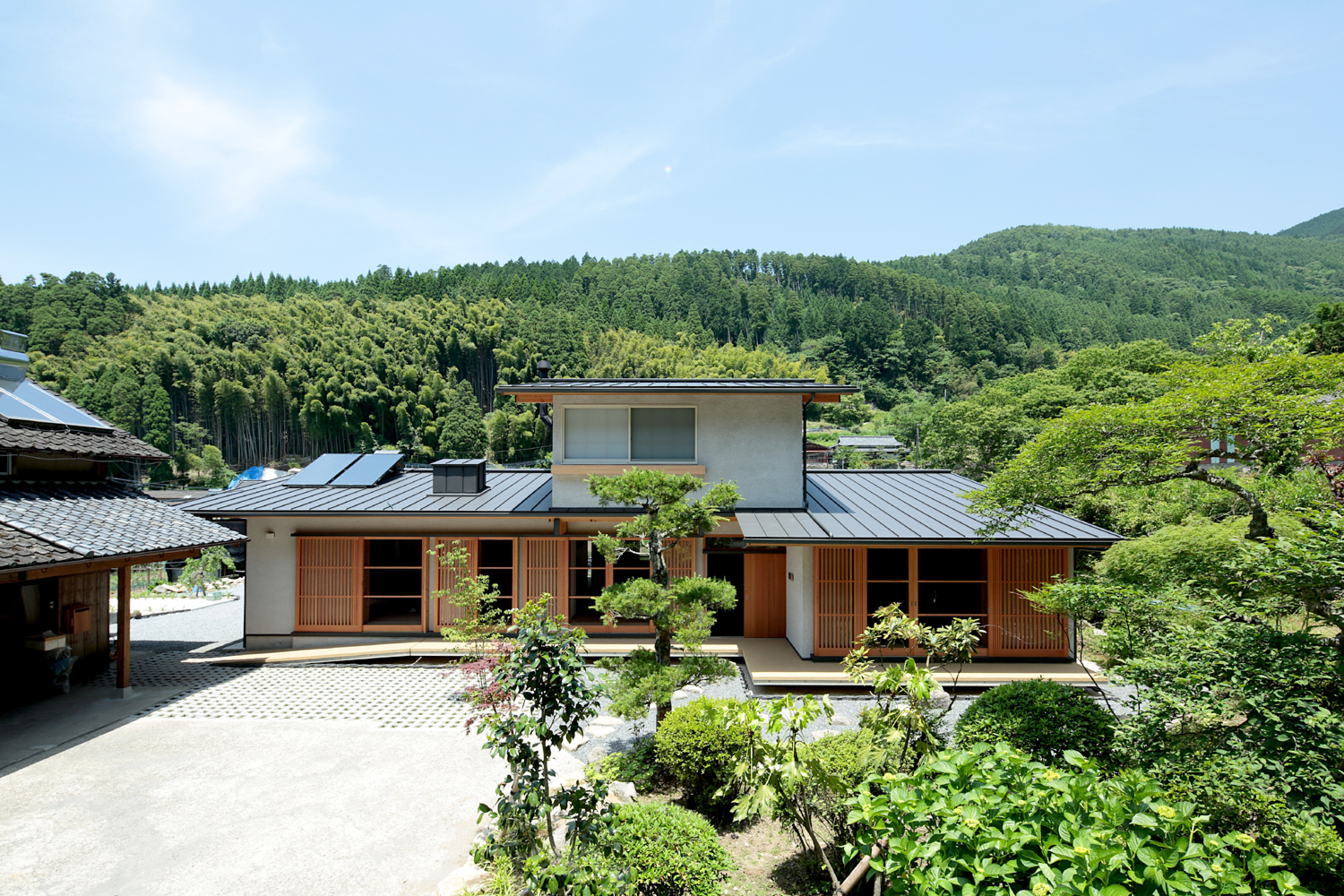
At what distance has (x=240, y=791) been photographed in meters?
6.50

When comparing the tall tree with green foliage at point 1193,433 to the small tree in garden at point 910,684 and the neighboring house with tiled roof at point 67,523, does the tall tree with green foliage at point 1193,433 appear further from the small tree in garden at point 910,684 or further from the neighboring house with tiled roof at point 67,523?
the neighboring house with tiled roof at point 67,523

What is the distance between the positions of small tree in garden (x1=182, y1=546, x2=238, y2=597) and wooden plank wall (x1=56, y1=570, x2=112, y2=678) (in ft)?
28.5

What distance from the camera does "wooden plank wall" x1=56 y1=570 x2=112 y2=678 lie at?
10.2 meters

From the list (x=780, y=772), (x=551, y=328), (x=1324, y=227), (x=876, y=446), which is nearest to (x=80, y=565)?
(x=780, y=772)

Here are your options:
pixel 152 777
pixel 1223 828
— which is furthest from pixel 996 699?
pixel 152 777

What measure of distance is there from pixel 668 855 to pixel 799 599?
7.00 meters

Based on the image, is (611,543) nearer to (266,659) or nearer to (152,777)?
(152,777)

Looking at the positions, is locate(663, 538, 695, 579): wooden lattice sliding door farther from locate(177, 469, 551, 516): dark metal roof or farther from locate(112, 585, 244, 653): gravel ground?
locate(112, 585, 244, 653): gravel ground

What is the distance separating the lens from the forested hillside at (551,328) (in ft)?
184

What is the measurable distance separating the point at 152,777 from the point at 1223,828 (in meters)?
9.67

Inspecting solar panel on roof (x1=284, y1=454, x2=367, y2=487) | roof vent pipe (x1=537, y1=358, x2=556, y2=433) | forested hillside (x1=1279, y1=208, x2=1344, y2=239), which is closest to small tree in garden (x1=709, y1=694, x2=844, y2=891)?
roof vent pipe (x1=537, y1=358, x2=556, y2=433)

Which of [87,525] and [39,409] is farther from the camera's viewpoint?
[39,409]

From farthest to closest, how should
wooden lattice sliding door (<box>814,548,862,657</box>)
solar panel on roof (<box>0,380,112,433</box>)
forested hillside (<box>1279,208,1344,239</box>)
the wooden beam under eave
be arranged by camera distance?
forested hillside (<box>1279,208,1344,239</box>) → wooden lattice sliding door (<box>814,548,862,657</box>) → solar panel on roof (<box>0,380,112,433</box>) → the wooden beam under eave

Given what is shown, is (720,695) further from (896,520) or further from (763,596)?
(896,520)
